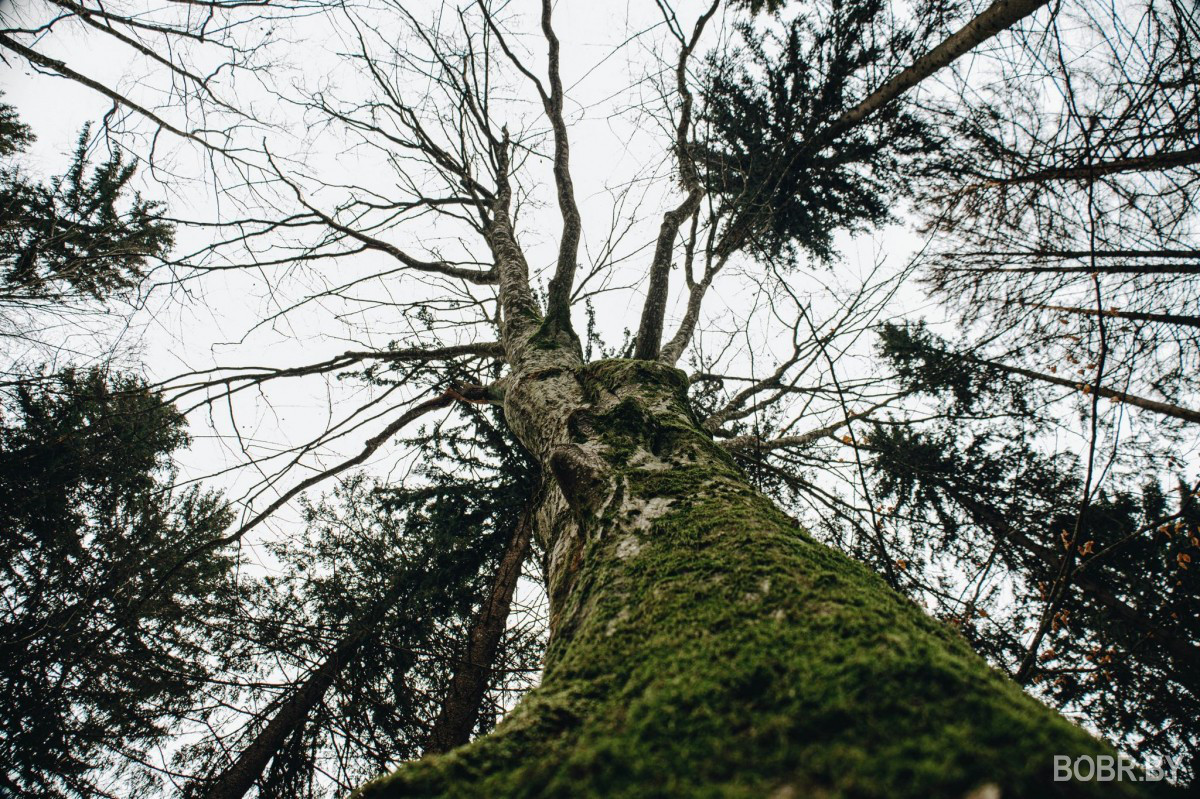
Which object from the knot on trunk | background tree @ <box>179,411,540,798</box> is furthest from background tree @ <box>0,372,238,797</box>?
the knot on trunk

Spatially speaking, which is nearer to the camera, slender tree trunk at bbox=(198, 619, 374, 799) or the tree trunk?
the tree trunk

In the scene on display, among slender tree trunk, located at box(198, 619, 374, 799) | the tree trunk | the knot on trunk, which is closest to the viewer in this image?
the tree trunk

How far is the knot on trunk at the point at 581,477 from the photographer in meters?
1.42

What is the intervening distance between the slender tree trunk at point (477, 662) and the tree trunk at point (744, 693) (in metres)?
1.99

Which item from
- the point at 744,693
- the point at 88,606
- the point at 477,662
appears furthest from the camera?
the point at 477,662

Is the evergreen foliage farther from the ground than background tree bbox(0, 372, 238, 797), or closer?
farther from the ground

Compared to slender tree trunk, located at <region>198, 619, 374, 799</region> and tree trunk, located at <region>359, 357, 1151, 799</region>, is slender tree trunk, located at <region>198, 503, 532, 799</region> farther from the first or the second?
tree trunk, located at <region>359, 357, 1151, 799</region>

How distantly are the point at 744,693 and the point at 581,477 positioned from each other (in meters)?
0.93

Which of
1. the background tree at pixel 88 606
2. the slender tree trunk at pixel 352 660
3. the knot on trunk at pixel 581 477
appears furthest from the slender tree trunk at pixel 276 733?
the knot on trunk at pixel 581 477

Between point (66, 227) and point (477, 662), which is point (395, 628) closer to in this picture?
point (477, 662)

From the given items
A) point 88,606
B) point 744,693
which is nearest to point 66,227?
point 88,606

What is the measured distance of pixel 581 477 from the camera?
150cm

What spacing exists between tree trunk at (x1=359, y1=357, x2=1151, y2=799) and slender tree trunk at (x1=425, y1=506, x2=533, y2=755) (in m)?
1.99

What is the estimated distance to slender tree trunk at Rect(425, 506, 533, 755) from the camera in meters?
3.10
